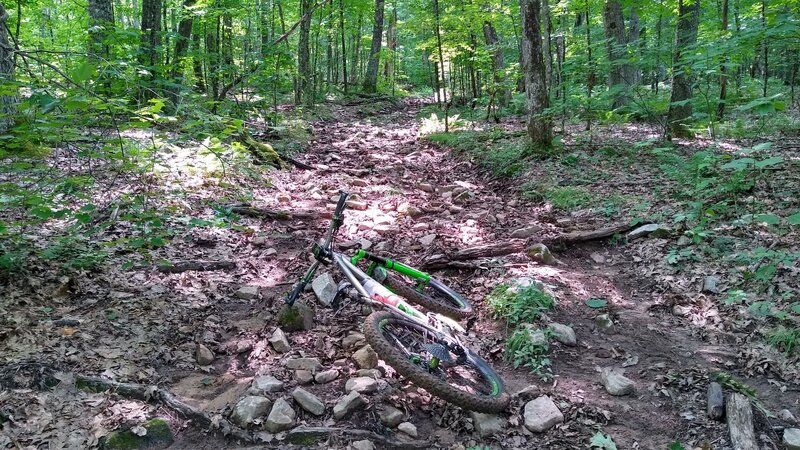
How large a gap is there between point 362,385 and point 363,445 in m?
0.53

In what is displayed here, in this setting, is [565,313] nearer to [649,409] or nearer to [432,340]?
[649,409]

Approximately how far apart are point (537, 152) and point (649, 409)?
665 cm

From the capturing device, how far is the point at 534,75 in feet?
30.9

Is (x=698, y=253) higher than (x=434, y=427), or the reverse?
(x=698, y=253)

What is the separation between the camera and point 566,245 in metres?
6.02

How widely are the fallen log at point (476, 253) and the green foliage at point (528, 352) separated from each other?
1.59 metres

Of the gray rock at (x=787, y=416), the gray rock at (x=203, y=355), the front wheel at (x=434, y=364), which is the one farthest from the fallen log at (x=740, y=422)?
the gray rock at (x=203, y=355)

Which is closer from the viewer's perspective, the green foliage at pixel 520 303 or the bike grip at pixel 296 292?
A: the bike grip at pixel 296 292

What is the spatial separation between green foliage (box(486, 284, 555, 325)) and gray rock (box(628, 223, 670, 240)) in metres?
1.97

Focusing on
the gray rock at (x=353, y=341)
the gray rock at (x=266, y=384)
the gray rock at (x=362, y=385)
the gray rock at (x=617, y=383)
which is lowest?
the gray rock at (x=617, y=383)

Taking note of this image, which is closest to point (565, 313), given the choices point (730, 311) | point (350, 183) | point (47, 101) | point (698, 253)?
point (730, 311)

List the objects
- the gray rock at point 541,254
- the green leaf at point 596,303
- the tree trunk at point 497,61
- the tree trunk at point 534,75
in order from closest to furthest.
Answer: the green leaf at point 596,303 < the gray rock at point 541,254 < the tree trunk at point 534,75 < the tree trunk at point 497,61

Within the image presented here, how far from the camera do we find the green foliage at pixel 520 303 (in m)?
4.48

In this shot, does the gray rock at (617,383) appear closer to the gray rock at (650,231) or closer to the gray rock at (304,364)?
the gray rock at (304,364)
